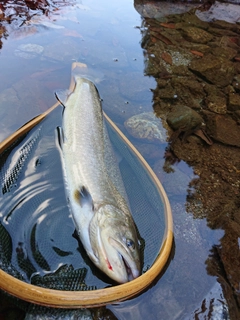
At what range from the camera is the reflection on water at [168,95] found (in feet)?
8.45

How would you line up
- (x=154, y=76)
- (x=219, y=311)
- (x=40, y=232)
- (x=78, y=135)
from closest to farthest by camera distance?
(x=219, y=311)
(x=40, y=232)
(x=78, y=135)
(x=154, y=76)

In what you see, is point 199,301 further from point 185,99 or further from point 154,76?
point 154,76

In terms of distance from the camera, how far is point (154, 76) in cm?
543

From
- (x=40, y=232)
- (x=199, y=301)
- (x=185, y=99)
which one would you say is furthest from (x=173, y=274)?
(x=185, y=99)

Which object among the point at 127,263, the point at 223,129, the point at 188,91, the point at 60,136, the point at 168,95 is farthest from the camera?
the point at 188,91

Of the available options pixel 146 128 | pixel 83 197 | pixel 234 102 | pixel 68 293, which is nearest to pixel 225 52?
pixel 234 102

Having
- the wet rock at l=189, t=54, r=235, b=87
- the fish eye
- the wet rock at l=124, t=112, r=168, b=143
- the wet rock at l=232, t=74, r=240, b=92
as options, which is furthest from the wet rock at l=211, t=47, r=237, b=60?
the fish eye

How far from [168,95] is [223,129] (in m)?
1.14

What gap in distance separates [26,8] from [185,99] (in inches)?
202

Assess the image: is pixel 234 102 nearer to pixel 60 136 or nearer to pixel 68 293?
pixel 60 136

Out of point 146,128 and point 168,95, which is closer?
point 146,128

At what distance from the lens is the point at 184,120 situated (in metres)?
4.18

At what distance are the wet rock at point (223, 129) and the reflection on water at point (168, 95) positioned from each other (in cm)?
2

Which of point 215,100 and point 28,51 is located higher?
point 28,51
